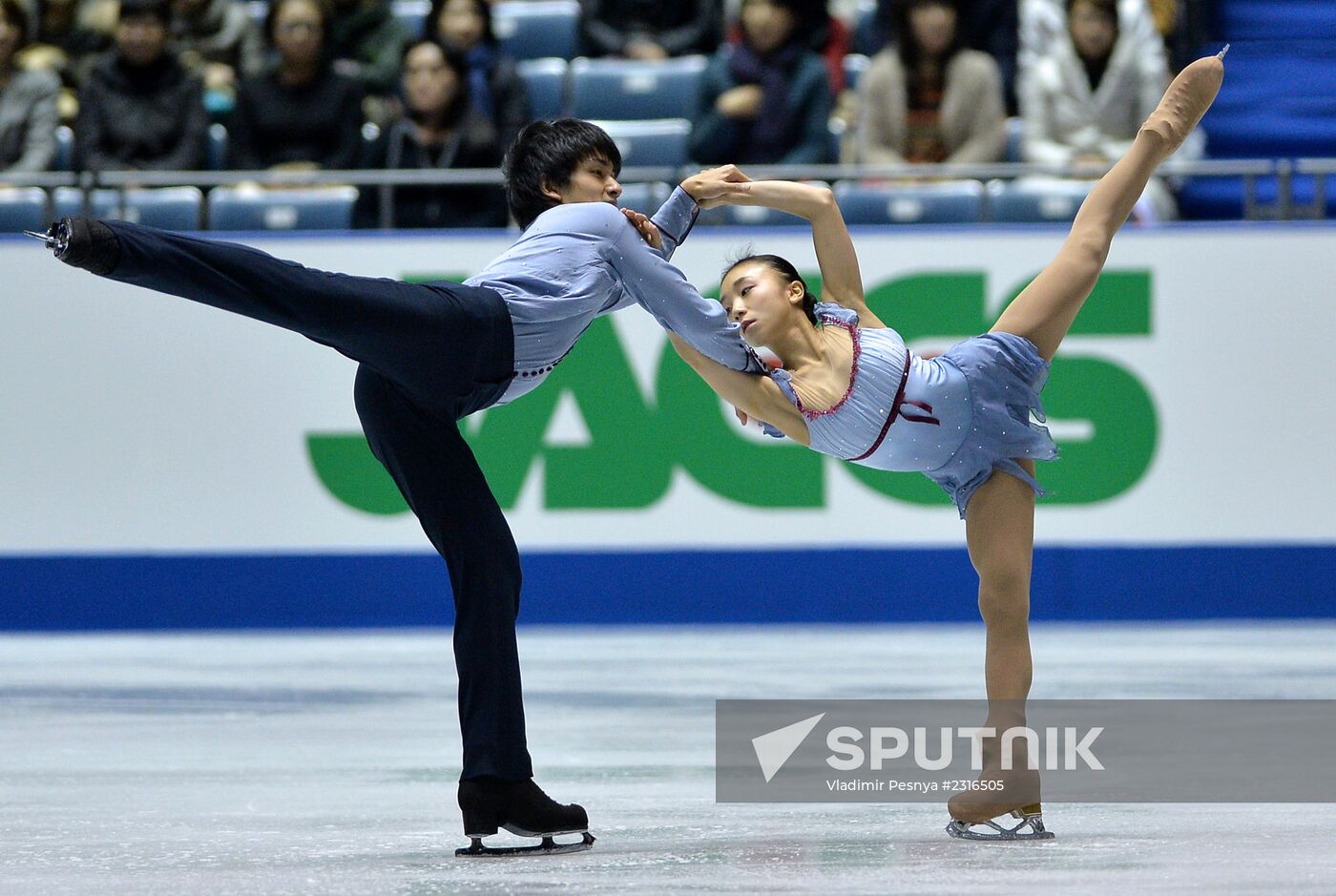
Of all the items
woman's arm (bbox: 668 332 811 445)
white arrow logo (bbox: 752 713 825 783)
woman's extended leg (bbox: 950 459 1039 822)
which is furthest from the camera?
white arrow logo (bbox: 752 713 825 783)

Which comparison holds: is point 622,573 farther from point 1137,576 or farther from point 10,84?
point 10,84

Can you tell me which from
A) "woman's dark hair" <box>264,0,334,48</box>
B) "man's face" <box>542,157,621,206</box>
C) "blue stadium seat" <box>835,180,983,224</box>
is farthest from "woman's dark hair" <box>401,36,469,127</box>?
"man's face" <box>542,157,621,206</box>

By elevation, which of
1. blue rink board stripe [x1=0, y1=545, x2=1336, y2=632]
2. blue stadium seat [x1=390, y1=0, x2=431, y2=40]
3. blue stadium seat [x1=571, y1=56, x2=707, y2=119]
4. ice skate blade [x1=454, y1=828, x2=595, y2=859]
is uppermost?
blue stadium seat [x1=390, y1=0, x2=431, y2=40]

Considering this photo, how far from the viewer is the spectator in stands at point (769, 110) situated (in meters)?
7.84

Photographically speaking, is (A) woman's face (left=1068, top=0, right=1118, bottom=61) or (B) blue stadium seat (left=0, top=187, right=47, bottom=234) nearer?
(B) blue stadium seat (left=0, top=187, right=47, bottom=234)

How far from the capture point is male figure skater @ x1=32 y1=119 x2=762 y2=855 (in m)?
2.90

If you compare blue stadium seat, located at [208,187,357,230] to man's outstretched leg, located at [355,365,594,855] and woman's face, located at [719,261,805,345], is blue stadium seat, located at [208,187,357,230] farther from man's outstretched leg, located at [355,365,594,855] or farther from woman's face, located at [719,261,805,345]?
man's outstretched leg, located at [355,365,594,855]

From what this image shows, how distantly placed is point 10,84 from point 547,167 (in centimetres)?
546

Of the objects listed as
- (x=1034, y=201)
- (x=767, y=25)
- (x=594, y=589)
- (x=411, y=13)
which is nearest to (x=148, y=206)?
(x=411, y=13)

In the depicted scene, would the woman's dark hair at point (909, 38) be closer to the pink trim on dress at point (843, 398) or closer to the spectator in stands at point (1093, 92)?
the spectator in stands at point (1093, 92)

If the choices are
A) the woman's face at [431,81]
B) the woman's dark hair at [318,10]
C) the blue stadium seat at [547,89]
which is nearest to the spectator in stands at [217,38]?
the woman's dark hair at [318,10]

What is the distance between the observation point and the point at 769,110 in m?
7.83

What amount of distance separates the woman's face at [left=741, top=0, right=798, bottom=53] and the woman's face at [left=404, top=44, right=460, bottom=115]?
1.31 m

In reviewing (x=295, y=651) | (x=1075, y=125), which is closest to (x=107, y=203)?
(x=295, y=651)
